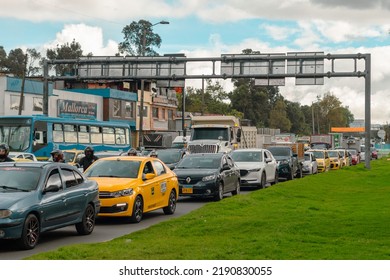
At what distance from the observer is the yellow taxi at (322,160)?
48.8 metres

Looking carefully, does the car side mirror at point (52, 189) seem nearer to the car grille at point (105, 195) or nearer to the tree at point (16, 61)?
the car grille at point (105, 195)

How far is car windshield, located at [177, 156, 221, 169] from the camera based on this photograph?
24.5 m

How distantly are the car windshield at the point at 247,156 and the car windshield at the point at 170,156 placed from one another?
227cm

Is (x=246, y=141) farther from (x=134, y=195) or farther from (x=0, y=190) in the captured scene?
(x=0, y=190)

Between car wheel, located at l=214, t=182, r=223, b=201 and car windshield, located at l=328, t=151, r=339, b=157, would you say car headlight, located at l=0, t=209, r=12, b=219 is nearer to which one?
car wheel, located at l=214, t=182, r=223, b=201

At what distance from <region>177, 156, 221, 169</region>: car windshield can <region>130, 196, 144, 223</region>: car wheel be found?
724 centimetres

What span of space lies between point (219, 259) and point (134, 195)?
7.34 metres

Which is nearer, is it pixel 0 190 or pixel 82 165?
pixel 0 190

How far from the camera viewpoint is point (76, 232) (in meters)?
15.1

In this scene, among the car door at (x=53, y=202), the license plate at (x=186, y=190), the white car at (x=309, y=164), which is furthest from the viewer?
the white car at (x=309, y=164)

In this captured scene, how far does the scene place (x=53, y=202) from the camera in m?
13.2

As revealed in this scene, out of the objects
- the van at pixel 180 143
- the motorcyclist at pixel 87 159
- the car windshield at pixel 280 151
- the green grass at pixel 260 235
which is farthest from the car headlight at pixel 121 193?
the van at pixel 180 143
